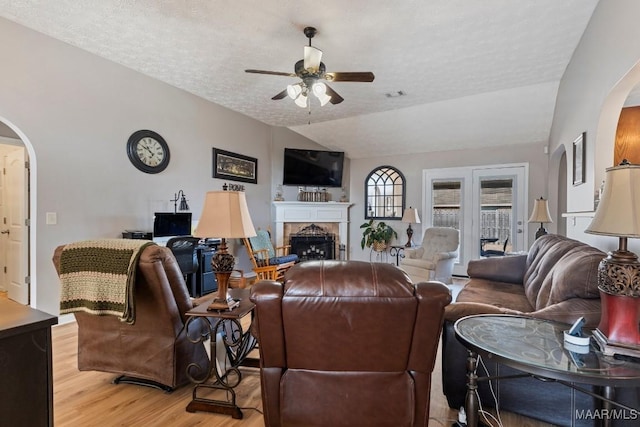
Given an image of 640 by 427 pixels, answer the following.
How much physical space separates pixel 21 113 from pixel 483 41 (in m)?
4.46

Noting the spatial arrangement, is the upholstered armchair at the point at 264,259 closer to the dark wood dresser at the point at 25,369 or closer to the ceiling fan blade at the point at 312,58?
the ceiling fan blade at the point at 312,58

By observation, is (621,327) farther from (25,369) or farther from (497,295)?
(25,369)

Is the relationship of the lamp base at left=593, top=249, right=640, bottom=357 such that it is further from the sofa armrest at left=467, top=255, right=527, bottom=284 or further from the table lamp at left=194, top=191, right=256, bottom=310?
the sofa armrest at left=467, top=255, right=527, bottom=284

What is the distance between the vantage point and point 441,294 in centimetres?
130

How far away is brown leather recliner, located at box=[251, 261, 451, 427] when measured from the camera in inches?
51.6

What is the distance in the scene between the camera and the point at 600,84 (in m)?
2.71

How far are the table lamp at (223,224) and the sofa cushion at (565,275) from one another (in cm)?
178

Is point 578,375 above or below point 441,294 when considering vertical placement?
below

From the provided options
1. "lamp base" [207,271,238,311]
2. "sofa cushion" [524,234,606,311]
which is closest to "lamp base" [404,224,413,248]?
"sofa cushion" [524,234,606,311]

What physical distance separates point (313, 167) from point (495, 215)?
3485 millimetres

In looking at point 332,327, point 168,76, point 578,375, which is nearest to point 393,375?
point 332,327

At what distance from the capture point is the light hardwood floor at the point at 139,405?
1.81 metres

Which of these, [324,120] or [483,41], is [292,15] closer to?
[483,41]

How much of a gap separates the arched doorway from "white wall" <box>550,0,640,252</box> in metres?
5.53
